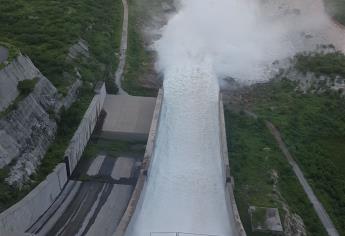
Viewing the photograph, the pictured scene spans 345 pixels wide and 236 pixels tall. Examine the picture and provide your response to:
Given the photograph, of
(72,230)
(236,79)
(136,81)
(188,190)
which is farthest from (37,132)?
(236,79)

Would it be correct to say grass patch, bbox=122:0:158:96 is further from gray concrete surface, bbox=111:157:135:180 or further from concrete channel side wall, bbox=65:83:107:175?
gray concrete surface, bbox=111:157:135:180

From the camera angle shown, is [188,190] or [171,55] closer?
[188,190]

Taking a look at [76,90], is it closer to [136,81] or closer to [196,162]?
[136,81]

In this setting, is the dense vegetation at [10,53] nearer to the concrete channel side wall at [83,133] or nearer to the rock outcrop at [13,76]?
the rock outcrop at [13,76]

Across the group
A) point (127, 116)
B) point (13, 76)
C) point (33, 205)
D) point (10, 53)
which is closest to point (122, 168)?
point (127, 116)

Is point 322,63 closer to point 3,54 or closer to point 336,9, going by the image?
point 336,9

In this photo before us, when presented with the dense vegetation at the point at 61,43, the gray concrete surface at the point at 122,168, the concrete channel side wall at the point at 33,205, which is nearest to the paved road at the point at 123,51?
the dense vegetation at the point at 61,43

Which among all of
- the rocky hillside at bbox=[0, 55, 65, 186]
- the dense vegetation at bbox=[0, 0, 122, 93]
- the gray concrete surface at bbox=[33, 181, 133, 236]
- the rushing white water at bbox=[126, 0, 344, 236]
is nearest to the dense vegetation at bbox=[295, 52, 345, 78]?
the rushing white water at bbox=[126, 0, 344, 236]
